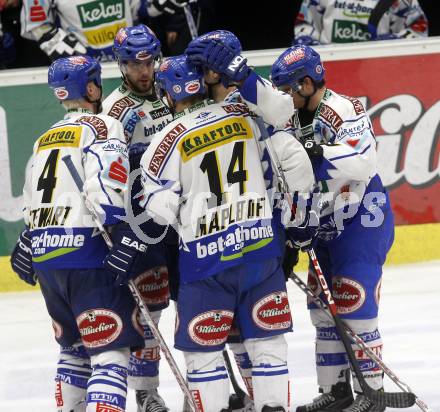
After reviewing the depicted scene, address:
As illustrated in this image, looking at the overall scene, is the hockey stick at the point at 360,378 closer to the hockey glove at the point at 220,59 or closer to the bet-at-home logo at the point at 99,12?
the hockey glove at the point at 220,59

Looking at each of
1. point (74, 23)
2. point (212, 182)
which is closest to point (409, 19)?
point (74, 23)

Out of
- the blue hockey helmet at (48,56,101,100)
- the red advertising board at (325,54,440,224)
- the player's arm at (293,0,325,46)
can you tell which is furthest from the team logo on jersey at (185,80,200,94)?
the player's arm at (293,0,325,46)

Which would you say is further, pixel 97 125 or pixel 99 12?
pixel 99 12

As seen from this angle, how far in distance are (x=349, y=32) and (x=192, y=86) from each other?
130 inches

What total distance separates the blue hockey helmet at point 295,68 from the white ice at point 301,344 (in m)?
1.42

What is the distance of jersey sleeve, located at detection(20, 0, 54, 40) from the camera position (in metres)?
6.86

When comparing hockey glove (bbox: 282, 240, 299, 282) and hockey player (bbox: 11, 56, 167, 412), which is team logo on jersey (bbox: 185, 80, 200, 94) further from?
hockey glove (bbox: 282, 240, 299, 282)

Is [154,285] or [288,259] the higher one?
[288,259]

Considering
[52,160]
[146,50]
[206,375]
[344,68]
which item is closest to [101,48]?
[344,68]

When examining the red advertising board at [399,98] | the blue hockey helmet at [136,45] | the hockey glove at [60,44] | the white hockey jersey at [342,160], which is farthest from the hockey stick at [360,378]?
the hockey glove at [60,44]

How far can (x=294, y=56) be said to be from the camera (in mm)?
4547

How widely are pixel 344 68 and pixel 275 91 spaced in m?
2.59

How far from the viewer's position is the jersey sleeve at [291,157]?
4.17 m

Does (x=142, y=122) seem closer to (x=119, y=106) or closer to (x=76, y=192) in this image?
(x=119, y=106)
